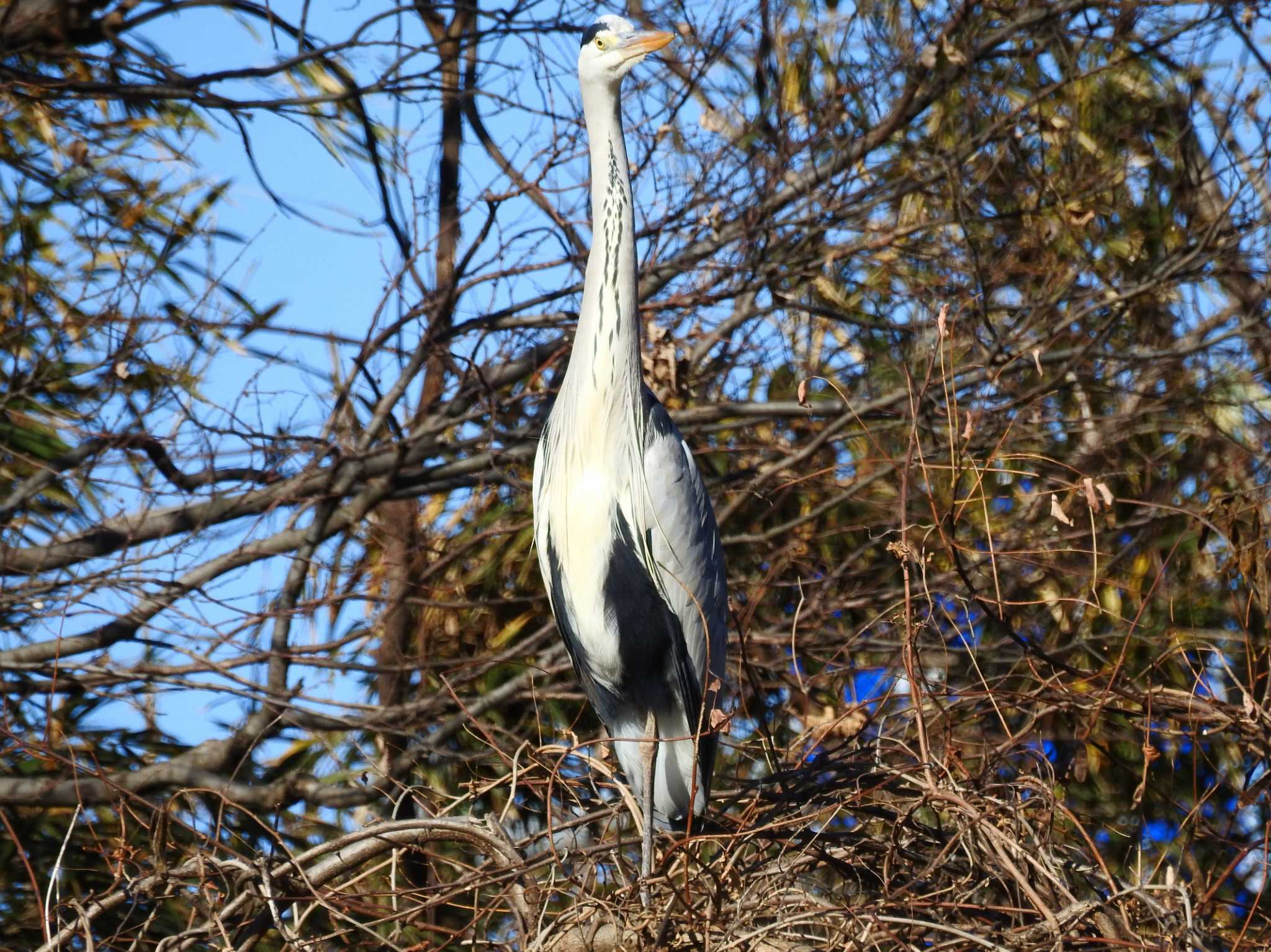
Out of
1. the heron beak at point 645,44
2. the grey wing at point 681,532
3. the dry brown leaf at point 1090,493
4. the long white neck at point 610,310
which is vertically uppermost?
the heron beak at point 645,44

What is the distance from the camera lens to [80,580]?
4.05 metres

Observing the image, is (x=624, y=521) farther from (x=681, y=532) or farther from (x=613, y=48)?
(x=613, y=48)

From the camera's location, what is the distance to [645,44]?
3.34 m

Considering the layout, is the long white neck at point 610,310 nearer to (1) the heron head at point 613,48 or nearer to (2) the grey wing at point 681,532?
(2) the grey wing at point 681,532

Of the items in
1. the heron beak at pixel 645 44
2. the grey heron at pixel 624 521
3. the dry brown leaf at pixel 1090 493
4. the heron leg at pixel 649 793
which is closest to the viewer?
the dry brown leaf at pixel 1090 493

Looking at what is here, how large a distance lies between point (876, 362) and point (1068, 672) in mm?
2676

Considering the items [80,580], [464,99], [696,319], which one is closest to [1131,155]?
[696,319]

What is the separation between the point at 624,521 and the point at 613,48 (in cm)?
114

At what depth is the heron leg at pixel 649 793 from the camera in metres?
2.81

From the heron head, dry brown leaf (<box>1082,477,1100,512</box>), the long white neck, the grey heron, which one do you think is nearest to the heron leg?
the grey heron

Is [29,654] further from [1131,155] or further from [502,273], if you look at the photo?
[1131,155]

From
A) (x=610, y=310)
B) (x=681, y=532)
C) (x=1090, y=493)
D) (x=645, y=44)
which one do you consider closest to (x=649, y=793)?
(x=681, y=532)

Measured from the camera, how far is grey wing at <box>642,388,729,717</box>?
3197mm

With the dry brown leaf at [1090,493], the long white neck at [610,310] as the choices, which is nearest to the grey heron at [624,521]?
the long white neck at [610,310]
